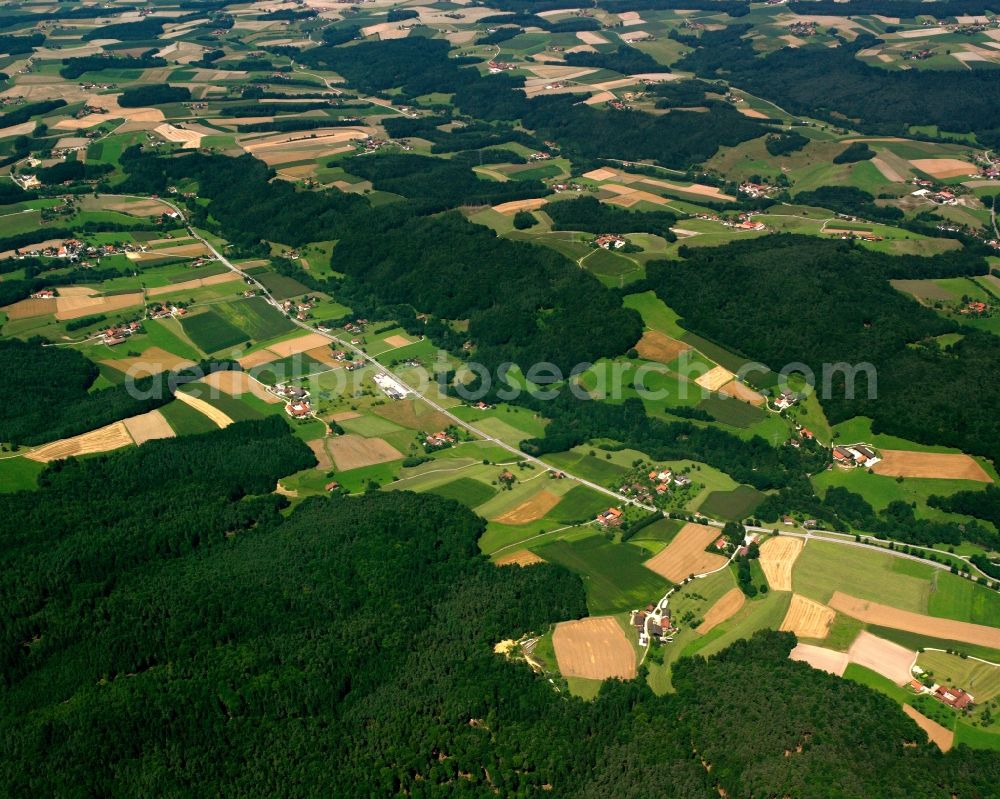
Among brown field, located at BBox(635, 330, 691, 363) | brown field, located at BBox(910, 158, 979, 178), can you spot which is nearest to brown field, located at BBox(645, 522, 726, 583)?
brown field, located at BBox(635, 330, 691, 363)

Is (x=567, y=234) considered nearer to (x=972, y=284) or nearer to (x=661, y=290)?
(x=661, y=290)

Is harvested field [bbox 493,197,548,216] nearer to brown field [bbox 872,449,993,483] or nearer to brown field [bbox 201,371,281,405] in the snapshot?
brown field [bbox 201,371,281,405]

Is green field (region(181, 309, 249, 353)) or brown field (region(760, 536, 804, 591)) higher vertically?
green field (region(181, 309, 249, 353))

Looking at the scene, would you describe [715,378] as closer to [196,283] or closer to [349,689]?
[349,689]

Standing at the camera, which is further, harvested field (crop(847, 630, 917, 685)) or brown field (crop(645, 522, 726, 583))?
brown field (crop(645, 522, 726, 583))

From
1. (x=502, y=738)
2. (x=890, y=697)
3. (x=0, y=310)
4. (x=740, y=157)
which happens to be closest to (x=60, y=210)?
(x=0, y=310)

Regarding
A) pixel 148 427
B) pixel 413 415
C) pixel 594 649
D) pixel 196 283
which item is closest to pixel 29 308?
pixel 196 283

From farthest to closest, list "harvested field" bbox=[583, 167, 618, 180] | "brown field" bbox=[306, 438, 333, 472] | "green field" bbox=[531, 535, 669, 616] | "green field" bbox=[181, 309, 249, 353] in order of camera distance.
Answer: "harvested field" bbox=[583, 167, 618, 180] → "green field" bbox=[181, 309, 249, 353] → "brown field" bbox=[306, 438, 333, 472] → "green field" bbox=[531, 535, 669, 616]
